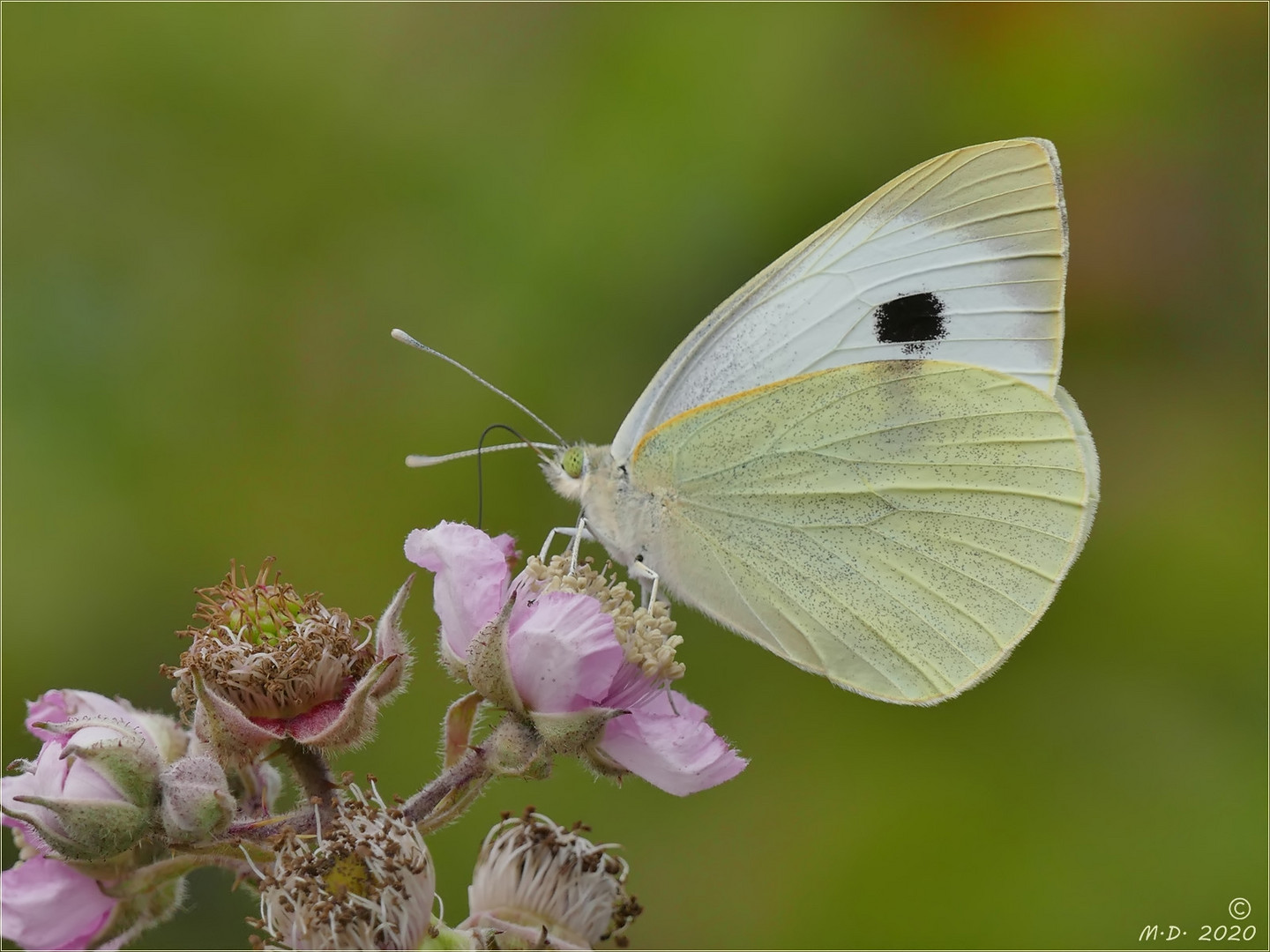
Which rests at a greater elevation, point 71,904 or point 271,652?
point 271,652

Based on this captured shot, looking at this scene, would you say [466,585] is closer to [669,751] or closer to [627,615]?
[627,615]

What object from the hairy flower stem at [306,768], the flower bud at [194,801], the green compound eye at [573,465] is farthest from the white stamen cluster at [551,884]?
the green compound eye at [573,465]

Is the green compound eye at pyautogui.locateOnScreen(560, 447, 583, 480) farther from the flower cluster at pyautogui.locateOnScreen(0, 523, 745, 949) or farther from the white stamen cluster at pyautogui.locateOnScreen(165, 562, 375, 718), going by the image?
the white stamen cluster at pyautogui.locateOnScreen(165, 562, 375, 718)

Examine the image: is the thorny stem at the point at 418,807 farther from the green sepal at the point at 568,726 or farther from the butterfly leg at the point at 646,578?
the butterfly leg at the point at 646,578

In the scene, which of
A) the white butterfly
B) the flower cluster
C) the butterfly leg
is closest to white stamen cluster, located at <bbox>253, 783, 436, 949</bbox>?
the flower cluster

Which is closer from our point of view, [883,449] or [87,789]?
[87,789]

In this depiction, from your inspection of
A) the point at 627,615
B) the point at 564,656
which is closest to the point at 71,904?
the point at 564,656

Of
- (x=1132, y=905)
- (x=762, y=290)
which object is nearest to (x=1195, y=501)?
(x=1132, y=905)

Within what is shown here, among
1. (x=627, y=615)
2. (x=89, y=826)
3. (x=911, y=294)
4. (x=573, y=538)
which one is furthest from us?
(x=911, y=294)
